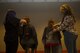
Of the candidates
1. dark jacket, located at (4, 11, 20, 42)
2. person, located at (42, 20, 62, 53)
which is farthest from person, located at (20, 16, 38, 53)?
person, located at (42, 20, 62, 53)

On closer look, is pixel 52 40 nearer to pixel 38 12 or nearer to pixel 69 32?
pixel 69 32

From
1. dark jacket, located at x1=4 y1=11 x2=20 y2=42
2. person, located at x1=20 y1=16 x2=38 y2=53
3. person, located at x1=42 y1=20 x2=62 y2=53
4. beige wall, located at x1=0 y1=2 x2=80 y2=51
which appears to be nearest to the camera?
dark jacket, located at x1=4 y1=11 x2=20 y2=42

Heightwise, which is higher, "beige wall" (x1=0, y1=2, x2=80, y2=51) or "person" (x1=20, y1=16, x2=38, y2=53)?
"beige wall" (x1=0, y1=2, x2=80, y2=51)

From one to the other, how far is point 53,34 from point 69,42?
33.6 inches

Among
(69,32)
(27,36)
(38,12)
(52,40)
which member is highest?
(38,12)

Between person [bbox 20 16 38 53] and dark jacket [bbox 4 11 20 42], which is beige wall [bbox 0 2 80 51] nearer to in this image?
person [bbox 20 16 38 53]

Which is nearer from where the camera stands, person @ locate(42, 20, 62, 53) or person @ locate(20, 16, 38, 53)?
person @ locate(20, 16, 38, 53)

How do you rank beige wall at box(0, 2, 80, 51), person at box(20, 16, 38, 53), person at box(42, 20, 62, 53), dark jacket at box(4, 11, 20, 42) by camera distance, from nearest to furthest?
dark jacket at box(4, 11, 20, 42)
person at box(20, 16, 38, 53)
person at box(42, 20, 62, 53)
beige wall at box(0, 2, 80, 51)

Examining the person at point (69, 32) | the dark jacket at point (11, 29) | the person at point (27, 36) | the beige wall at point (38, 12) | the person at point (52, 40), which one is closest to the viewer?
the person at point (69, 32)

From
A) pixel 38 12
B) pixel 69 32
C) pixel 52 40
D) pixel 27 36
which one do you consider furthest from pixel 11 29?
pixel 38 12

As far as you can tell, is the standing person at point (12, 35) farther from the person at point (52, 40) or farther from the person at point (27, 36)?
the person at point (52, 40)

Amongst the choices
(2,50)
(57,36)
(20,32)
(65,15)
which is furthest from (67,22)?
(2,50)

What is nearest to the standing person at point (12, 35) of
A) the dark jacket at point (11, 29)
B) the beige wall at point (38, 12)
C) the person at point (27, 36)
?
the dark jacket at point (11, 29)

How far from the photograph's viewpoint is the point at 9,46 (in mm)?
6359
